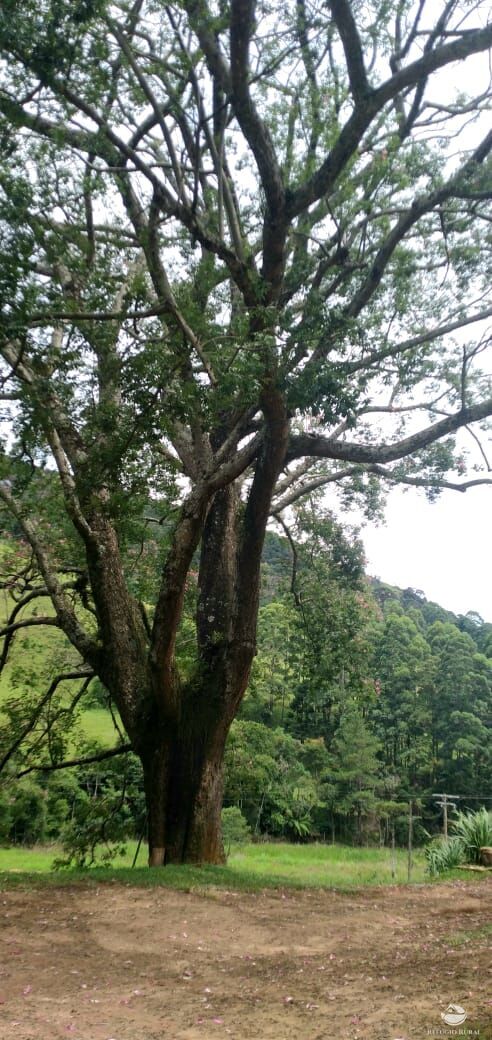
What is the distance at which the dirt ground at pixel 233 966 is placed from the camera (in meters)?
3.53

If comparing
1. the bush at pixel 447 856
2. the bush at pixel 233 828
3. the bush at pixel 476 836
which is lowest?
the bush at pixel 233 828

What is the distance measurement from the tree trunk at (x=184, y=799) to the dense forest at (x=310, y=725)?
3.18 ft

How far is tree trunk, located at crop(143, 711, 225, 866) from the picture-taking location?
8469 millimetres

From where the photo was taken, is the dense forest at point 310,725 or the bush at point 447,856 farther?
the bush at point 447,856

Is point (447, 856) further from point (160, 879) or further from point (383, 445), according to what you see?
point (383, 445)

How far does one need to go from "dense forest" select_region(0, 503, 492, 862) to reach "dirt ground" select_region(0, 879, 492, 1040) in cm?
323

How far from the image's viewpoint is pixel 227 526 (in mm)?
9922

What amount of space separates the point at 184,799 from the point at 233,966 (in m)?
3.75

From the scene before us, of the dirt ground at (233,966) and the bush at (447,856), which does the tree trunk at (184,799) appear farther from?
the bush at (447,856)

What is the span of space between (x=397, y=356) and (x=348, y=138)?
2691 mm

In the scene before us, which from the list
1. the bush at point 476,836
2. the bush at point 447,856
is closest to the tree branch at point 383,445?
the bush at point 476,836

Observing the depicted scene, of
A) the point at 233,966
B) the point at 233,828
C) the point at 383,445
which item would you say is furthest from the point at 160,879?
the point at 233,828

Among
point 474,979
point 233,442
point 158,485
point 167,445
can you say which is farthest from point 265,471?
point 474,979

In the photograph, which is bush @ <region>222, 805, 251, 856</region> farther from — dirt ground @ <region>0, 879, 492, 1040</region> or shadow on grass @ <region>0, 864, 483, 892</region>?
dirt ground @ <region>0, 879, 492, 1040</region>
